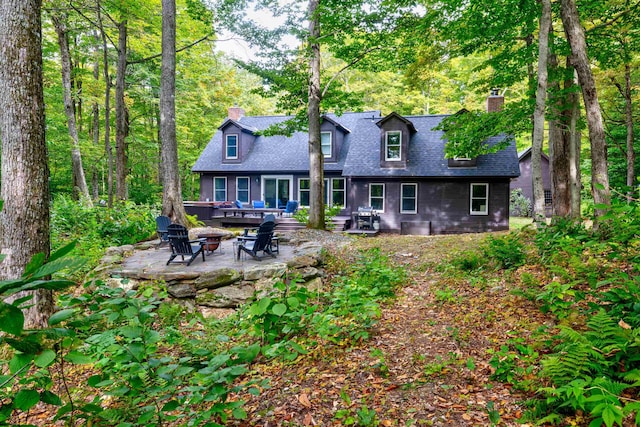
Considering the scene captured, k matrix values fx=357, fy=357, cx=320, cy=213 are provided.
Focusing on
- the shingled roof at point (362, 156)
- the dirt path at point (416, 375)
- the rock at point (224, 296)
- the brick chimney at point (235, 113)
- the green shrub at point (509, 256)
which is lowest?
the rock at point (224, 296)

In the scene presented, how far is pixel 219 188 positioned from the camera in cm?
2050

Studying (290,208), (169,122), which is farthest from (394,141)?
(169,122)

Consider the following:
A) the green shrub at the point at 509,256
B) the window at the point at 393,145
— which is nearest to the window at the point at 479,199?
the window at the point at 393,145

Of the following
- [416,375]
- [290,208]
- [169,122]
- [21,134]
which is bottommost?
[416,375]

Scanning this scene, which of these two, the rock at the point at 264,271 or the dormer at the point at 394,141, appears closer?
the rock at the point at 264,271

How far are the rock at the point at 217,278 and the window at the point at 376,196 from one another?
39.4 feet

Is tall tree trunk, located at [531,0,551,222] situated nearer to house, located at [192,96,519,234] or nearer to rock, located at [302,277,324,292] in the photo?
rock, located at [302,277,324,292]

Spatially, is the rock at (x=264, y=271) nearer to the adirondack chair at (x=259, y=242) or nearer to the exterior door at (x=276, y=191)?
the adirondack chair at (x=259, y=242)

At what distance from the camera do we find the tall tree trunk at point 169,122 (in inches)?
380

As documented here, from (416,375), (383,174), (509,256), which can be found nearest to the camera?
(416,375)

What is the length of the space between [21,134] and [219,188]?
16.3 m

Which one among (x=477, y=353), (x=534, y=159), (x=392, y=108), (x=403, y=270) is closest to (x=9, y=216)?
(x=477, y=353)

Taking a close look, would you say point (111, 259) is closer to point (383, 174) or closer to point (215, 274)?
point (215, 274)

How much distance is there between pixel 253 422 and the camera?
2658mm
